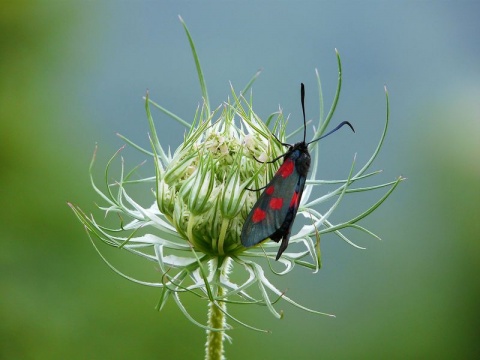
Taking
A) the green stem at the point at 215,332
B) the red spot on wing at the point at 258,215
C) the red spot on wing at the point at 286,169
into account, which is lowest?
the green stem at the point at 215,332

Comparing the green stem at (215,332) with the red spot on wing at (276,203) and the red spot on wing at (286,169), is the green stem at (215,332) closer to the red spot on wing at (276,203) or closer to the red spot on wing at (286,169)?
the red spot on wing at (276,203)

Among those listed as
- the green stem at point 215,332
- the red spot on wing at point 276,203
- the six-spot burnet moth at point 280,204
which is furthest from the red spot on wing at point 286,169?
the green stem at point 215,332

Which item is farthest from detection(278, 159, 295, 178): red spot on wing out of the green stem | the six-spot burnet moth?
the green stem

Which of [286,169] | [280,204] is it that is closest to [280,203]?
[280,204]

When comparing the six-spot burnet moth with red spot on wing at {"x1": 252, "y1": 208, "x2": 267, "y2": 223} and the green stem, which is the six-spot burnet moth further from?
the green stem

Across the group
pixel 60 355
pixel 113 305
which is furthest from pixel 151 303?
pixel 60 355

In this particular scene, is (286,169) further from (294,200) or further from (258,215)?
(258,215)

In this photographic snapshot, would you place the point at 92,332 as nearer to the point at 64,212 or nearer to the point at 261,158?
the point at 64,212
